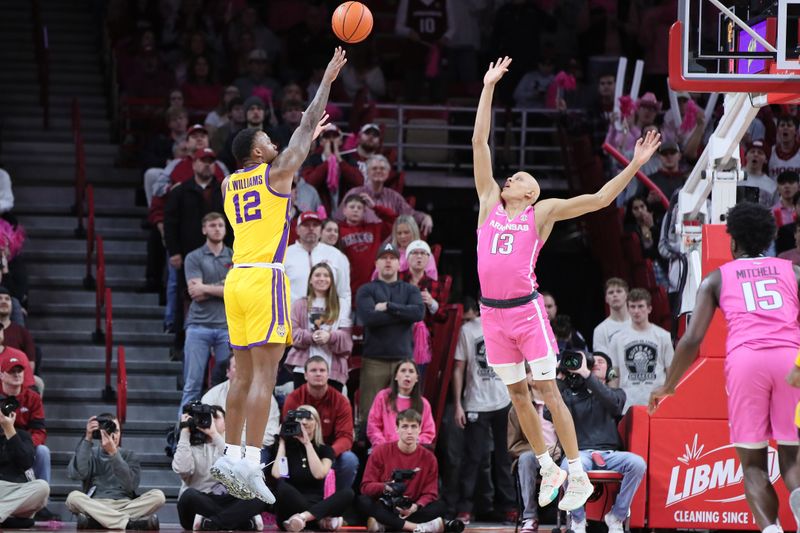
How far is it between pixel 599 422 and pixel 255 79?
7604 millimetres

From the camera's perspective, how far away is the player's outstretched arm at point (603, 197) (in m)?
9.30

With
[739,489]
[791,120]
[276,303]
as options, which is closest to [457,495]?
[739,489]

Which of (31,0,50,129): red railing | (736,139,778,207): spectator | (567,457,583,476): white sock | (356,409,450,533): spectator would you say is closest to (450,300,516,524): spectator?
(356,409,450,533): spectator

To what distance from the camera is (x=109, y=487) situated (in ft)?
39.6

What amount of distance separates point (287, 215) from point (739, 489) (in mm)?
4592

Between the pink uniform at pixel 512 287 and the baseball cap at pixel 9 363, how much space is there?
4.90 m

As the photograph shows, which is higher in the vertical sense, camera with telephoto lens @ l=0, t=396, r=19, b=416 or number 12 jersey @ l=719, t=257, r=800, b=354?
number 12 jersey @ l=719, t=257, r=800, b=354

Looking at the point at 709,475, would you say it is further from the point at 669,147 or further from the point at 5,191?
the point at 5,191

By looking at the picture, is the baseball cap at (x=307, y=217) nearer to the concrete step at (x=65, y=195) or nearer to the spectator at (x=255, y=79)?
the spectator at (x=255, y=79)

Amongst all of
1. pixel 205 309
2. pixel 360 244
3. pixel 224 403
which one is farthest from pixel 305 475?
pixel 360 244

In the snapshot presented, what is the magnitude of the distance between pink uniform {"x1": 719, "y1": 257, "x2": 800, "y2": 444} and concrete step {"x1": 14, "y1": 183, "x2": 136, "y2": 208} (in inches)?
405

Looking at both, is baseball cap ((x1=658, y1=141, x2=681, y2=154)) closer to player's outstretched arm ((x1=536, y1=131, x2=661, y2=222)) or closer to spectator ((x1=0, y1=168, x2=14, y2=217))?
player's outstretched arm ((x1=536, y1=131, x2=661, y2=222))

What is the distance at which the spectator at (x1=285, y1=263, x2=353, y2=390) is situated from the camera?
512 inches

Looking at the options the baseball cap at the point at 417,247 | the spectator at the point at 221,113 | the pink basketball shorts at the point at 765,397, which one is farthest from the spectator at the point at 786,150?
the pink basketball shorts at the point at 765,397
